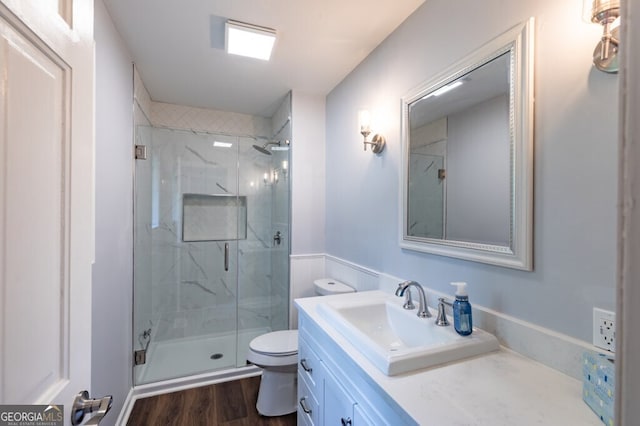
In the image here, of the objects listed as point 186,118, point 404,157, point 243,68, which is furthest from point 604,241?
point 186,118

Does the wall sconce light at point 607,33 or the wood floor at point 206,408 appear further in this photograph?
the wood floor at point 206,408

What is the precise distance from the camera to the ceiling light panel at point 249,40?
5.41ft

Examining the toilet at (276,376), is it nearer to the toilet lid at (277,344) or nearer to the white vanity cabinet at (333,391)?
the toilet lid at (277,344)

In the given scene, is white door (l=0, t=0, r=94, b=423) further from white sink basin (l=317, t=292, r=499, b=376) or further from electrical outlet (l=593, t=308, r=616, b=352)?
electrical outlet (l=593, t=308, r=616, b=352)

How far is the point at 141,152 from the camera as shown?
2.29 metres

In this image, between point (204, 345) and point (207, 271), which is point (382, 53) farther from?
point (204, 345)

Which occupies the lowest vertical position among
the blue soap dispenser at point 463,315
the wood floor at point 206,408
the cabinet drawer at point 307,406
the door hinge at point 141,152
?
the wood floor at point 206,408

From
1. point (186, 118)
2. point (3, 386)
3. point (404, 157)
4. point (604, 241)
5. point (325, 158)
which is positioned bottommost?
point (3, 386)

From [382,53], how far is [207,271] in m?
2.58

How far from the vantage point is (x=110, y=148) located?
1595 millimetres

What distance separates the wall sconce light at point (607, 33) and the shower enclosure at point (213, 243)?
2130 millimetres

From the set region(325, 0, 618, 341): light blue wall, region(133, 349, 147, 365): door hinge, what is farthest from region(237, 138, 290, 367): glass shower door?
region(325, 0, 618, 341): light blue wall

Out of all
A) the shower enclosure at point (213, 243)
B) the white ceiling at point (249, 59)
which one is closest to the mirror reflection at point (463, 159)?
the white ceiling at point (249, 59)

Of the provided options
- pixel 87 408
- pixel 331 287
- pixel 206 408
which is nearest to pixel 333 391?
pixel 87 408
